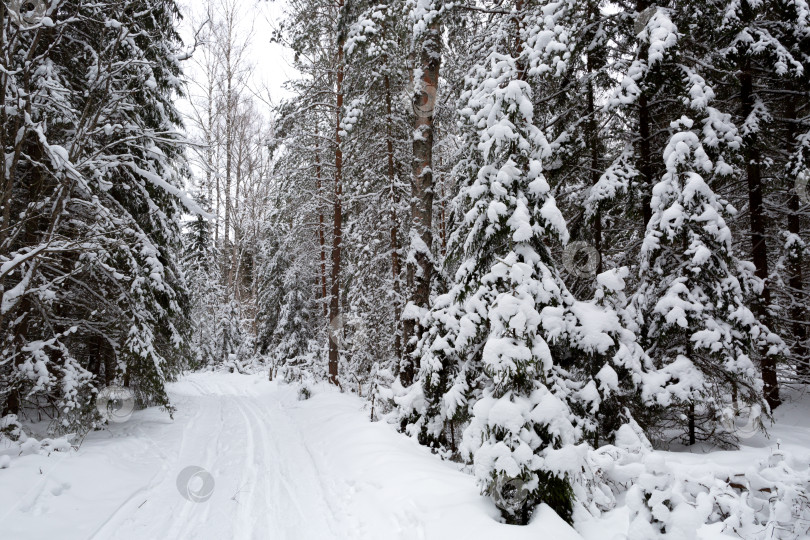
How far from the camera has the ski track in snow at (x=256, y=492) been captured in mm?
4590

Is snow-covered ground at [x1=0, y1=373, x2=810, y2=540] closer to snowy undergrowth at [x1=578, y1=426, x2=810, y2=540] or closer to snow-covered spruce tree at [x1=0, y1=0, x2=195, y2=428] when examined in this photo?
snowy undergrowth at [x1=578, y1=426, x2=810, y2=540]

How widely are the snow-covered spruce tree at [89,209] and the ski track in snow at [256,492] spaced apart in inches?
60.9

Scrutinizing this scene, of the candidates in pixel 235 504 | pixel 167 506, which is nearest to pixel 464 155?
pixel 235 504

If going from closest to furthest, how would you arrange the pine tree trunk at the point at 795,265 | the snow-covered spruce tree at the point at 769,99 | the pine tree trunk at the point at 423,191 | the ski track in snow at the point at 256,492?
the ski track in snow at the point at 256,492
the snow-covered spruce tree at the point at 769,99
the pine tree trunk at the point at 423,191
the pine tree trunk at the point at 795,265

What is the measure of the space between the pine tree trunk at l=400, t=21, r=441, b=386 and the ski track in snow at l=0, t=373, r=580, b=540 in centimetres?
193

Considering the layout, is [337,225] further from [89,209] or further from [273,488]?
[273,488]

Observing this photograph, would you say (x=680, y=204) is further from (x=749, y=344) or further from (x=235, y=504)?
(x=235, y=504)

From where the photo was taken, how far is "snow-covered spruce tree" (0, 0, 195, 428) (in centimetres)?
573

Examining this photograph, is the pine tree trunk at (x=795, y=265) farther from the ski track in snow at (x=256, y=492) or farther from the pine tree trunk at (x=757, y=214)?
the ski track in snow at (x=256, y=492)

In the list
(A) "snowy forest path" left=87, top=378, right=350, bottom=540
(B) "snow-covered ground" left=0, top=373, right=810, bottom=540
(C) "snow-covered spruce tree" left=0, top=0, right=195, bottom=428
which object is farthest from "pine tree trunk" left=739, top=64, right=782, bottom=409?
(C) "snow-covered spruce tree" left=0, top=0, right=195, bottom=428

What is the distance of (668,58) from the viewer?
6.71m

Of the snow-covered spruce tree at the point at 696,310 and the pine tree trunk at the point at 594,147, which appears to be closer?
the snow-covered spruce tree at the point at 696,310

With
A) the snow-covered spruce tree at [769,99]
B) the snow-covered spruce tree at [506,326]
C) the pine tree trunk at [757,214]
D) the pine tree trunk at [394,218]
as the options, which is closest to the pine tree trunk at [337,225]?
the pine tree trunk at [394,218]

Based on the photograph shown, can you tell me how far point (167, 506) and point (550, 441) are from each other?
502 centimetres
